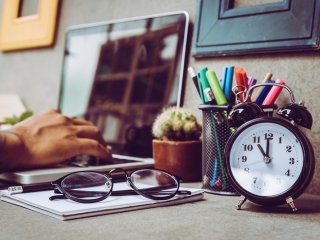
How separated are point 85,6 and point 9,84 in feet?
1.62

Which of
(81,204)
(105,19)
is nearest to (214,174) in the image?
(81,204)

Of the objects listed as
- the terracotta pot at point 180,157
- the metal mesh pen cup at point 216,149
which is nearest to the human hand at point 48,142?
the terracotta pot at point 180,157

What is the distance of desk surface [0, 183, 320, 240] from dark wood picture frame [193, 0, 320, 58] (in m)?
0.33

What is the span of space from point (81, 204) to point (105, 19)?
774mm

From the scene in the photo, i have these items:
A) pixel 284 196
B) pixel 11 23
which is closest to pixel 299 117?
pixel 284 196

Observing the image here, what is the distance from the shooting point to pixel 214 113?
81cm

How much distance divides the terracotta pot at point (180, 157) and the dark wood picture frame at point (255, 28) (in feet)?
0.73

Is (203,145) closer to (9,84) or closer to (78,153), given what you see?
(78,153)

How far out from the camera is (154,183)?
0.75 meters

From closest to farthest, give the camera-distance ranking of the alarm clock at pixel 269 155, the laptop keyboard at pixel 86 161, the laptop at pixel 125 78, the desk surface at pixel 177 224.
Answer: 1. the desk surface at pixel 177 224
2. the alarm clock at pixel 269 155
3. the laptop keyboard at pixel 86 161
4. the laptop at pixel 125 78

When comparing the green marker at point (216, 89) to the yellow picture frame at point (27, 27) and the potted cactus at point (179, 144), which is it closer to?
the potted cactus at point (179, 144)

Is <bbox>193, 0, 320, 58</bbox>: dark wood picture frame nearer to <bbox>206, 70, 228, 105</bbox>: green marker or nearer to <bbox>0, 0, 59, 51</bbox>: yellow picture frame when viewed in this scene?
<bbox>206, 70, 228, 105</bbox>: green marker

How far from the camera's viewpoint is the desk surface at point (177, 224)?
537 millimetres

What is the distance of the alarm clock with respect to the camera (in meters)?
0.66
